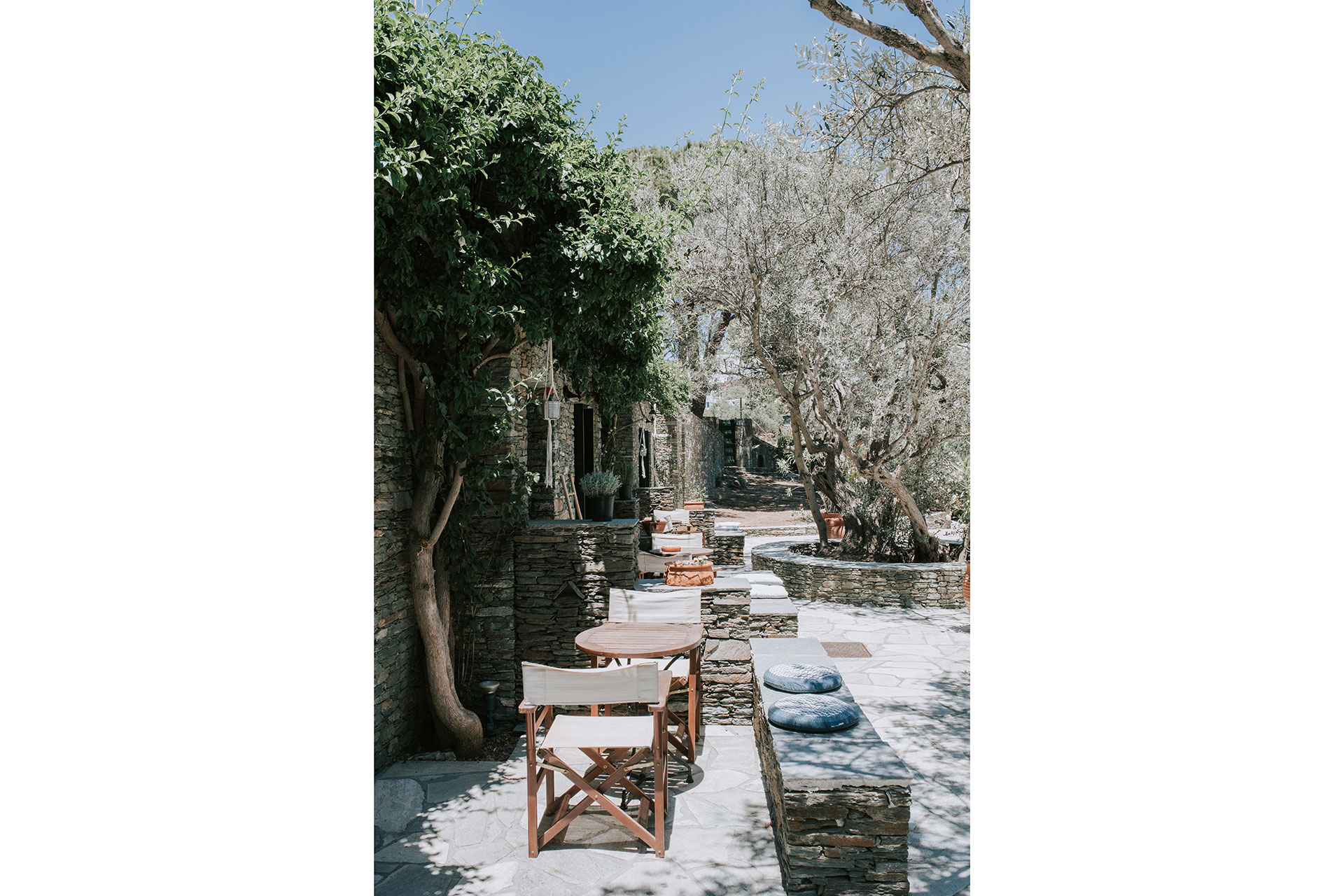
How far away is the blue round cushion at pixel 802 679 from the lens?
3525 millimetres

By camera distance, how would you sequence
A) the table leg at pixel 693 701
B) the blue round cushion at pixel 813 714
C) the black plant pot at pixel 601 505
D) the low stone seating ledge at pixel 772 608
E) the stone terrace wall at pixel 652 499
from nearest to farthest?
the blue round cushion at pixel 813 714
the table leg at pixel 693 701
the low stone seating ledge at pixel 772 608
the black plant pot at pixel 601 505
the stone terrace wall at pixel 652 499

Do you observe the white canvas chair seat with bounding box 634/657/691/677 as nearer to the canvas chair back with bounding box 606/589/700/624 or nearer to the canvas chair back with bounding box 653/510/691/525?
the canvas chair back with bounding box 606/589/700/624

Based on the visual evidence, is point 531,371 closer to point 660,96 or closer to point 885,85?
point 660,96

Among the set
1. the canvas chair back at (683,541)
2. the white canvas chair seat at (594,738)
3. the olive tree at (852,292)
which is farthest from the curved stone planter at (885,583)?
the white canvas chair seat at (594,738)

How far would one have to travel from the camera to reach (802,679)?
3.56 metres

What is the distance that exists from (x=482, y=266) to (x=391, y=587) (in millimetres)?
2255

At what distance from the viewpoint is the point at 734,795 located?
374 centimetres

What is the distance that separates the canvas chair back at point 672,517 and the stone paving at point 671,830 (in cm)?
533

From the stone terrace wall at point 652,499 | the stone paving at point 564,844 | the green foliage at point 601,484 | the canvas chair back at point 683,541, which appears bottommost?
the stone paving at point 564,844

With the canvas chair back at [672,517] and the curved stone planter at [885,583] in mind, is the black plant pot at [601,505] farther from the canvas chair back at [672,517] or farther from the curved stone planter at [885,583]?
the curved stone planter at [885,583]

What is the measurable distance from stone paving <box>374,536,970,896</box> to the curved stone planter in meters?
3.48
